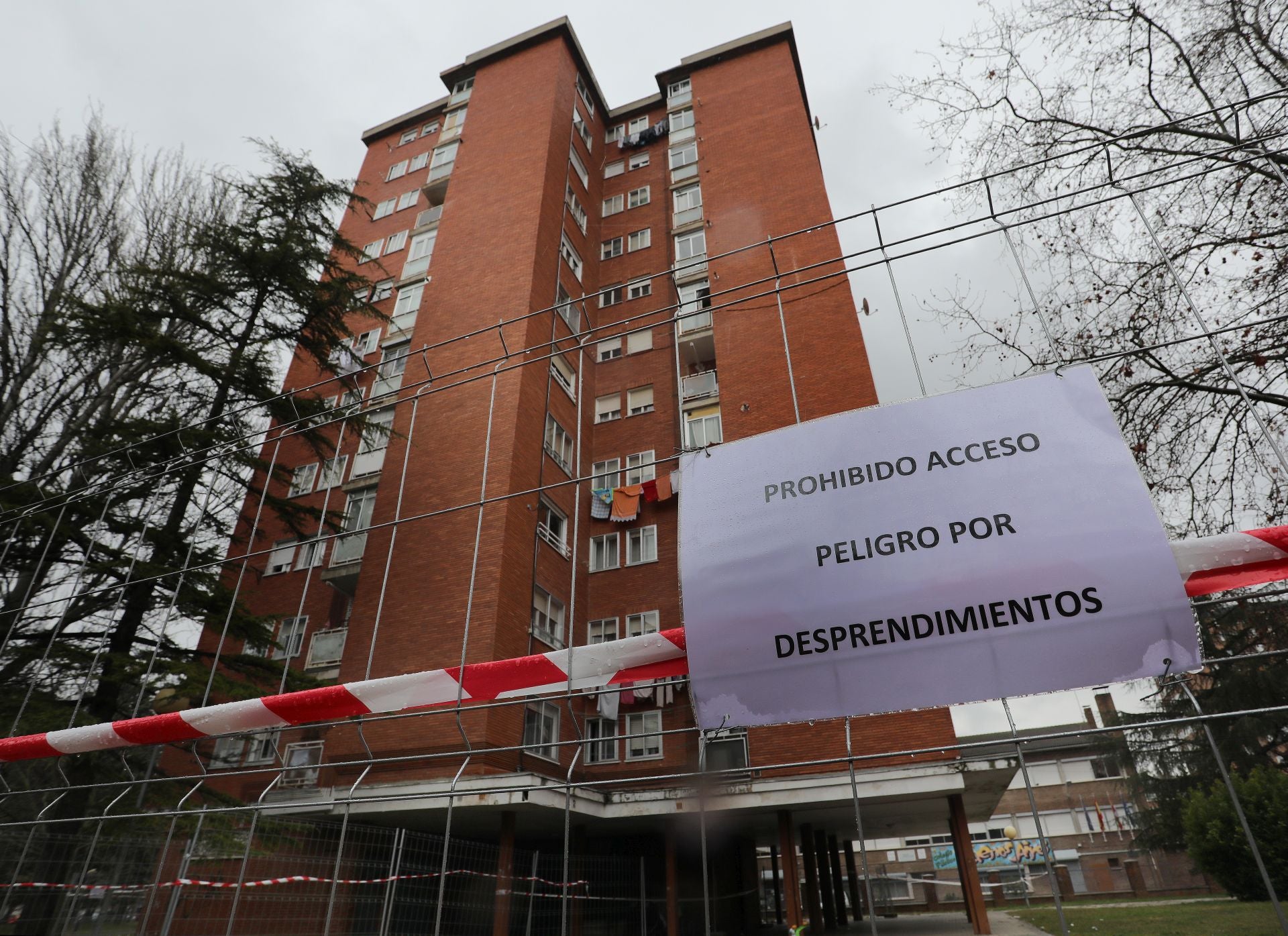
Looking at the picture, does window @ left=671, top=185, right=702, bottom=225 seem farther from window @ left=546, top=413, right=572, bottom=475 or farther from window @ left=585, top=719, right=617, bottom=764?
window @ left=585, top=719, right=617, bottom=764

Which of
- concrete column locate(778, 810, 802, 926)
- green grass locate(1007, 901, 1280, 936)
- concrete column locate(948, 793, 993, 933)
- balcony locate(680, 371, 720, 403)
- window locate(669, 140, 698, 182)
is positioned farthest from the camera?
window locate(669, 140, 698, 182)

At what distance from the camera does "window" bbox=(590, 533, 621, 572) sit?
20.6 meters

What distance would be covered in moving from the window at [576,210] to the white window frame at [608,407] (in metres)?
7.24

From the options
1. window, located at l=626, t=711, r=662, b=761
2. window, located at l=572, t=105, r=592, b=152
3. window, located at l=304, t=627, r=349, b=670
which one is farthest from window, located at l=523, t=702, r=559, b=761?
window, located at l=572, t=105, r=592, b=152

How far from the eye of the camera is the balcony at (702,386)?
70.4 feet

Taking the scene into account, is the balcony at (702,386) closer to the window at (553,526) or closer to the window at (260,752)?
the window at (553,526)

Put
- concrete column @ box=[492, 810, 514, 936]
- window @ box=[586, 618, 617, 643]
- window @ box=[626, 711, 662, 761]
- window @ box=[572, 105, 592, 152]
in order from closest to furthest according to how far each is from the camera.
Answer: concrete column @ box=[492, 810, 514, 936] < window @ box=[626, 711, 662, 761] < window @ box=[586, 618, 617, 643] < window @ box=[572, 105, 592, 152]

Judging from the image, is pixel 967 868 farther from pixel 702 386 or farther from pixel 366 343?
pixel 366 343

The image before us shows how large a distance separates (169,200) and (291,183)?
2482 mm

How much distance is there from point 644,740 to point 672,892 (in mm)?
3696

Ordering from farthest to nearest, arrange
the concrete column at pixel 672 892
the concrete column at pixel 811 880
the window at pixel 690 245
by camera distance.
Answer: the window at pixel 690 245, the concrete column at pixel 811 880, the concrete column at pixel 672 892

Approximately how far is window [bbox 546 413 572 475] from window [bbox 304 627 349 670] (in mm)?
6834

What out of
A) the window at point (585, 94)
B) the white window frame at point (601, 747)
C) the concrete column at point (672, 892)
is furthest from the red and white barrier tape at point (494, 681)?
the window at point (585, 94)

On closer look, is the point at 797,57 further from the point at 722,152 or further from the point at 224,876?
the point at 224,876
